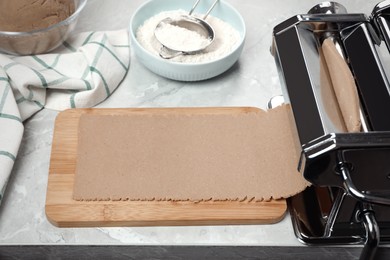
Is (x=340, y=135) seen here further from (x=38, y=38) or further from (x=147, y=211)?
(x=38, y=38)

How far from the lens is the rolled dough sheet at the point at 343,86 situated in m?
0.63

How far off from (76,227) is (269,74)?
38cm

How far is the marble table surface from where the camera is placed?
0.69 metres

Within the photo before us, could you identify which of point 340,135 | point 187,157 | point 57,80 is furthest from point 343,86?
point 57,80

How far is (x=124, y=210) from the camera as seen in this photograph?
0.69 meters

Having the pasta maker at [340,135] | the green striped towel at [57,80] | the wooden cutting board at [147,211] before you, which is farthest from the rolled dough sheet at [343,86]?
the green striped towel at [57,80]

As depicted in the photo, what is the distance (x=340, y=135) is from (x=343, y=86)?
9 centimetres

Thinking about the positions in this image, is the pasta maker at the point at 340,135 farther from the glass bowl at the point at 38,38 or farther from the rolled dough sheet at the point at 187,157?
the glass bowl at the point at 38,38

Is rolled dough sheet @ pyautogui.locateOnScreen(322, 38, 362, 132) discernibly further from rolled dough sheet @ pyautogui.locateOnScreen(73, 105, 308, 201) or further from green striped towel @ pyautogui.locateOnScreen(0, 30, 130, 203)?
green striped towel @ pyautogui.locateOnScreen(0, 30, 130, 203)

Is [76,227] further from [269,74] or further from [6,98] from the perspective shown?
[269,74]

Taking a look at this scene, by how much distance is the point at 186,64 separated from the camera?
2.69ft

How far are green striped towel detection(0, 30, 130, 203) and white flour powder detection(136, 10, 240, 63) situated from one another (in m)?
0.04

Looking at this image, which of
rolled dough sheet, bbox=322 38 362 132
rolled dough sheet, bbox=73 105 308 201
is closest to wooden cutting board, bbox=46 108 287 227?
rolled dough sheet, bbox=73 105 308 201

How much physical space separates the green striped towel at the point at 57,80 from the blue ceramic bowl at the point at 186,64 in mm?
45
